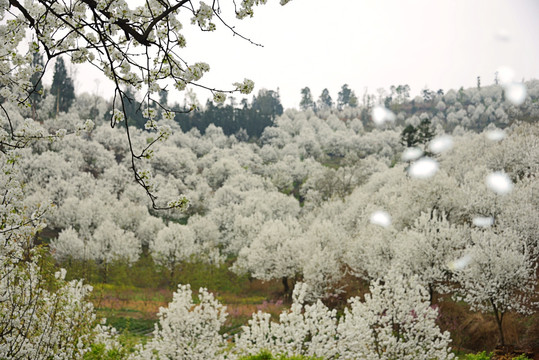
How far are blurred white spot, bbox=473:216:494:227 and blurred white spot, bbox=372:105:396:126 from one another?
429 feet

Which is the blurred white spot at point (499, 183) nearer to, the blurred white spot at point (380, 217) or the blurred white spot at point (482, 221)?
the blurred white spot at point (482, 221)

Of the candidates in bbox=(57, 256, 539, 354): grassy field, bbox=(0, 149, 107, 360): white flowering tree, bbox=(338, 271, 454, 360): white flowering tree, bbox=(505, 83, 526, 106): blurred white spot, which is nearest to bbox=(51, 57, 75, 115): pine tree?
bbox=(57, 256, 539, 354): grassy field

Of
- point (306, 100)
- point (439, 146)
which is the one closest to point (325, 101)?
point (306, 100)

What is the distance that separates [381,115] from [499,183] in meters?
136

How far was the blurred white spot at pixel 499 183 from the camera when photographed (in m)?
34.5

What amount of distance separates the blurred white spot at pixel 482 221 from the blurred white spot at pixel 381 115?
13081 centimetres

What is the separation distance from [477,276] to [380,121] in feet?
491

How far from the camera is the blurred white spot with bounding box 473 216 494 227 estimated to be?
104ft

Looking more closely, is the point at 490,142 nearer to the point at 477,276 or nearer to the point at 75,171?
the point at 477,276

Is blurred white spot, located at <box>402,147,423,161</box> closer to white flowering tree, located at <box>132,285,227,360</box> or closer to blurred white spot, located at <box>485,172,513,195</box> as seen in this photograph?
blurred white spot, located at <box>485,172,513,195</box>

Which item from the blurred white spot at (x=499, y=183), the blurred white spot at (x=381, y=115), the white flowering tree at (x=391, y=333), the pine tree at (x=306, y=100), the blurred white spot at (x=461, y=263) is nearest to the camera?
the white flowering tree at (x=391, y=333)

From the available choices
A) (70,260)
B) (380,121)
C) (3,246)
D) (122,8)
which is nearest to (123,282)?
(70,260)

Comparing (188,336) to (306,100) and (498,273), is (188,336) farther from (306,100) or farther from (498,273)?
(306,100)

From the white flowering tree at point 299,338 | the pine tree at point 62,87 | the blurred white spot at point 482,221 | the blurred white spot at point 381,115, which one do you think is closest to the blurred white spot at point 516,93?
the blurred white spot at point 381,115
